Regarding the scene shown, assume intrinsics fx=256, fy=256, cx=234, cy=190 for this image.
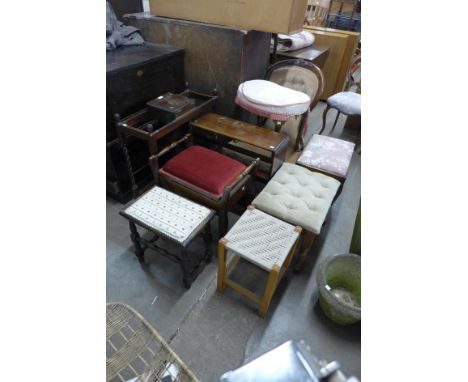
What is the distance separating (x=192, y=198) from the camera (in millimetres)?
1748

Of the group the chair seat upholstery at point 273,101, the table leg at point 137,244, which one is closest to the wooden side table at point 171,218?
the table leg at point 137,244

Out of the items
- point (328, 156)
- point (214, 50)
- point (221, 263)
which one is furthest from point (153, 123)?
point (328, 156)

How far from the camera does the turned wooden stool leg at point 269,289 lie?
1212 millimetres

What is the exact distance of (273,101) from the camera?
73.9 inches

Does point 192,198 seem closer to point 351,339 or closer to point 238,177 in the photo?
point 238,177

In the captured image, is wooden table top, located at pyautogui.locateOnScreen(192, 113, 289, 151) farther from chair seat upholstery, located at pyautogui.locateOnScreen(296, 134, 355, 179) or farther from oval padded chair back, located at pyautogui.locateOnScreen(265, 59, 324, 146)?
oval padded chair back, located at pyautogui.locateOnScreen(265, 59, 324, 146)

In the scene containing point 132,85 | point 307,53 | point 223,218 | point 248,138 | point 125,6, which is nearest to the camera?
point 223,218

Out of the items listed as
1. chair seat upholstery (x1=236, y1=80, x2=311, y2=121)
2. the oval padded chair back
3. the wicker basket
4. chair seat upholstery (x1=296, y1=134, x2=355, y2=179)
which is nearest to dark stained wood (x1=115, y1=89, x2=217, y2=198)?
chair seat upholstery (x1=236, y1=80, x2=311, y2=121)

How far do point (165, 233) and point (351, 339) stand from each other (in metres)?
1.16

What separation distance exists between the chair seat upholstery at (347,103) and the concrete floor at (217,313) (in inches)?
74.8

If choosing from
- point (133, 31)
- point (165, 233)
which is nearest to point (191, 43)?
point (133, 31)

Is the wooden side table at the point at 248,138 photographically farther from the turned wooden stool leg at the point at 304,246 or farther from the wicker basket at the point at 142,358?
the wicker basket at the point at 142,358

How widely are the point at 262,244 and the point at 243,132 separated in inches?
40.9

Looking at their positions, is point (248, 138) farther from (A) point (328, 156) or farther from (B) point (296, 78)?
(B) point (296, 78)
